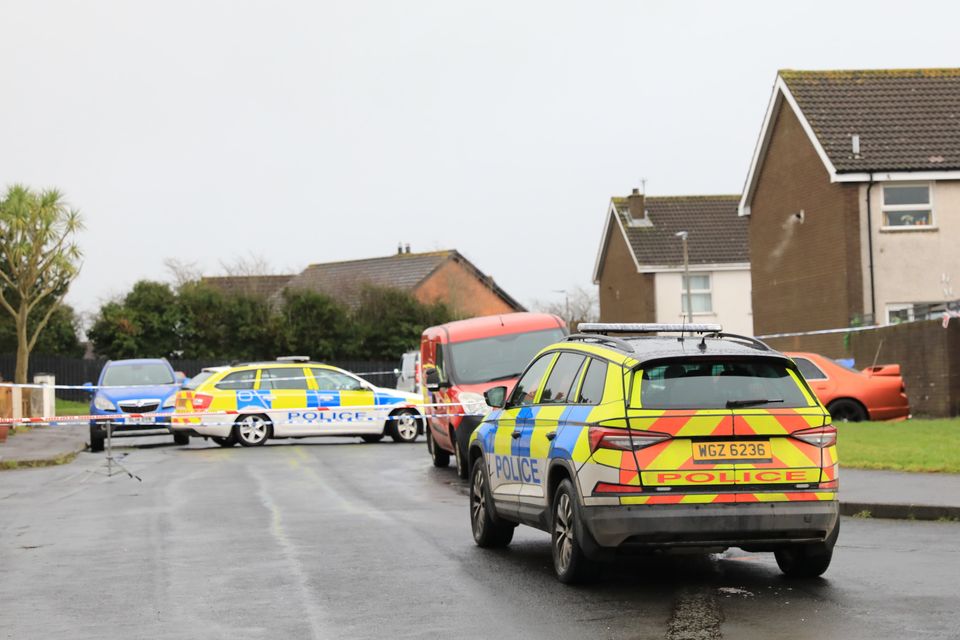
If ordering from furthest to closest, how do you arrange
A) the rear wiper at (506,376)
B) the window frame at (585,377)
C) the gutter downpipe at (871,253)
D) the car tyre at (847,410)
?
the gutter downpipe at (871,253)
the car tyre at (847,410)
the rear wiper at (506,376)
the window frame at (585,377)

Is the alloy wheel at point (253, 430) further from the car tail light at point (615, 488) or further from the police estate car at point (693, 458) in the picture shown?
the car tail light at point (615, 488)

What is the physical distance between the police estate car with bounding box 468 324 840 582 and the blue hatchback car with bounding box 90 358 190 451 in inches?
766

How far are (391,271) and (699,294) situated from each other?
21.8m

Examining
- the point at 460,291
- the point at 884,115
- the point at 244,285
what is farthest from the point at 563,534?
the point at 460,291

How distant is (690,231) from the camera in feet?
197

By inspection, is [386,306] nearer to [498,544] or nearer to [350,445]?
[350,445]

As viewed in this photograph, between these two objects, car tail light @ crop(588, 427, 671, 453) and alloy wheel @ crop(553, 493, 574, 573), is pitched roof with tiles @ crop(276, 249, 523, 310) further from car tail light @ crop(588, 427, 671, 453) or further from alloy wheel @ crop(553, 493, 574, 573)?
car tail light @ crop(588, 427, 671, 453)

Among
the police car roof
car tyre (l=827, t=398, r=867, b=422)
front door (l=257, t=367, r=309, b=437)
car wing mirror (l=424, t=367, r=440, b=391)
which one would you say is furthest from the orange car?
the police car roof

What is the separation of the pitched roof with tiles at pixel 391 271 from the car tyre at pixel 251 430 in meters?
38.7

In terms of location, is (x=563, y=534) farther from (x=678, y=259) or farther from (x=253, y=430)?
(x=678, y=259)

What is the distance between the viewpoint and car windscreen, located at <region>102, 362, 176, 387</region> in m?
30.4

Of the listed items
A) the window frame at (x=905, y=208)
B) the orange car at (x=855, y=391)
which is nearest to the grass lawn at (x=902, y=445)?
the orange car at (x=855, y=391)

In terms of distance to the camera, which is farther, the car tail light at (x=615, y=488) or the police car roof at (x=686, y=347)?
the police car roof at (x=686, y=347)

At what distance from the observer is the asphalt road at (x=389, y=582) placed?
26.6ft
